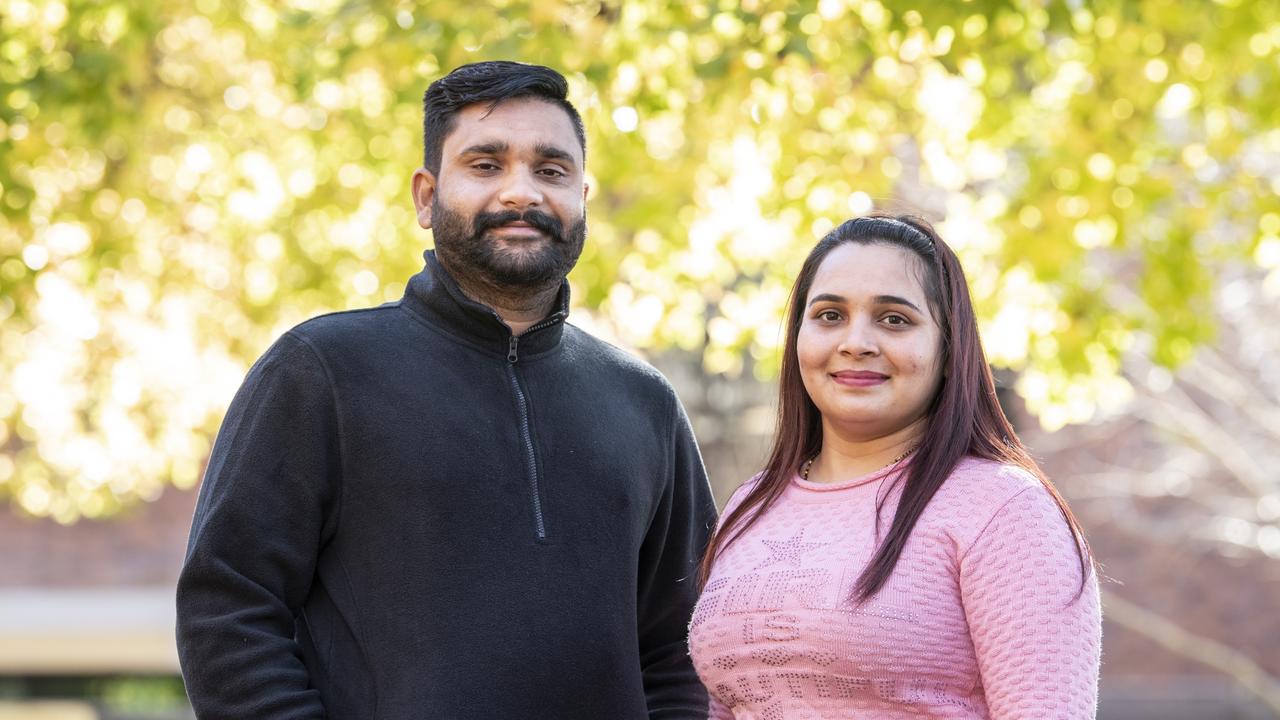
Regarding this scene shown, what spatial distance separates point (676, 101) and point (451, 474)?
371 centimetres

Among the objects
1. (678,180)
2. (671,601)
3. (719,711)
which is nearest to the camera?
(719,711)

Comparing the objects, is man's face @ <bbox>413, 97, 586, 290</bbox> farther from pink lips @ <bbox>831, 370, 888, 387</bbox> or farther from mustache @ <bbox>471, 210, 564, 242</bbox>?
pink lips @ <bbox>831, 370, 888, 387</bbox>

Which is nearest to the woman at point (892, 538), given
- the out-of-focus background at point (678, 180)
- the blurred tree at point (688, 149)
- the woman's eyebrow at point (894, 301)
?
the woman's eyebrow at point (894, 301)

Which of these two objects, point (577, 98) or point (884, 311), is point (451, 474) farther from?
point (577, 98)

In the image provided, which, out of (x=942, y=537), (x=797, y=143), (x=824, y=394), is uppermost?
(x=797, y=143)

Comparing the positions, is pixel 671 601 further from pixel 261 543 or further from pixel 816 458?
pixel 261 543

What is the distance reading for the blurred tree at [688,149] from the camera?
5.89 m

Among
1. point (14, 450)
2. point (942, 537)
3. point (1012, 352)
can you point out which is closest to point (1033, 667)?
point (942, 537)

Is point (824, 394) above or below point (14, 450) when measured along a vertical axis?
above

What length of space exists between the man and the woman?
0.28 meters

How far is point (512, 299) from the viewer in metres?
3.15

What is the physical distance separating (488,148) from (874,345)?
0.91 metres

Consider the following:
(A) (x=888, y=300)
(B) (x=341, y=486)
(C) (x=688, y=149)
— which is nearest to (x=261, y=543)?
(B) (x=341, y=486)

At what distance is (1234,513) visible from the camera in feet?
33.9
